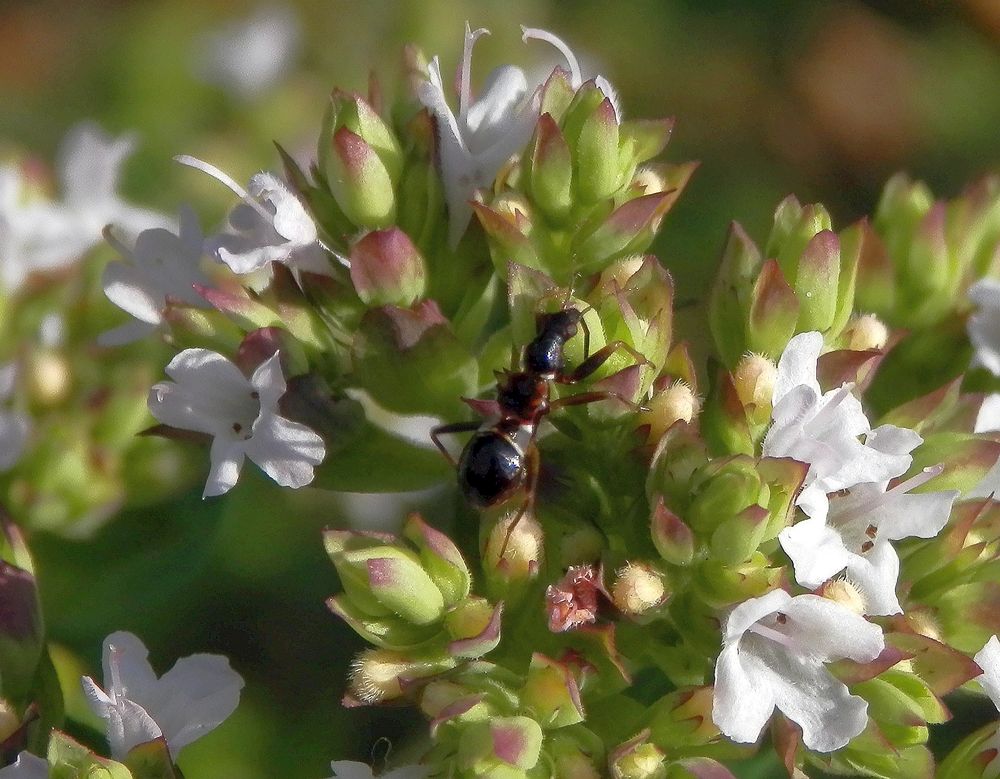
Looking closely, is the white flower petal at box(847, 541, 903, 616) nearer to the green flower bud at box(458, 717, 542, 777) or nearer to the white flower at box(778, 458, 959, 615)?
the white flower at box(778, 458, 959, 615)

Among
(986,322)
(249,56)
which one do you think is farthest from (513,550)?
(249,56)

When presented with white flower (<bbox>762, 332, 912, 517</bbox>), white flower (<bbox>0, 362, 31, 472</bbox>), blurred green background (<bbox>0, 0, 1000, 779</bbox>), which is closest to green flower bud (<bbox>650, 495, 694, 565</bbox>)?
white flower (<bbox>762, 332, 912, 517</bbox>)

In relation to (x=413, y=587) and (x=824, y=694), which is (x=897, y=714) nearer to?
(x=824, y=694)

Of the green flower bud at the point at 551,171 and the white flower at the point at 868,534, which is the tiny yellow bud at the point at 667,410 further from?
the green flower bud at the point at 551,171

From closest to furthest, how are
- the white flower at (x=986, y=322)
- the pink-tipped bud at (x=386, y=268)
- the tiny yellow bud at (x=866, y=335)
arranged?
the pink-tipped bud at (x=386, y=268)
the tiny yellow bud at (x=866, y=335)
the white flower at (x=986, y=322)

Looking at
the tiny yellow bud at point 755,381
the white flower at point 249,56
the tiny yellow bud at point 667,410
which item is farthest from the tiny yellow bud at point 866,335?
the white flower at point 249,56

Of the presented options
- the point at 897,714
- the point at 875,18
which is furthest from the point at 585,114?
the point at 875,18
